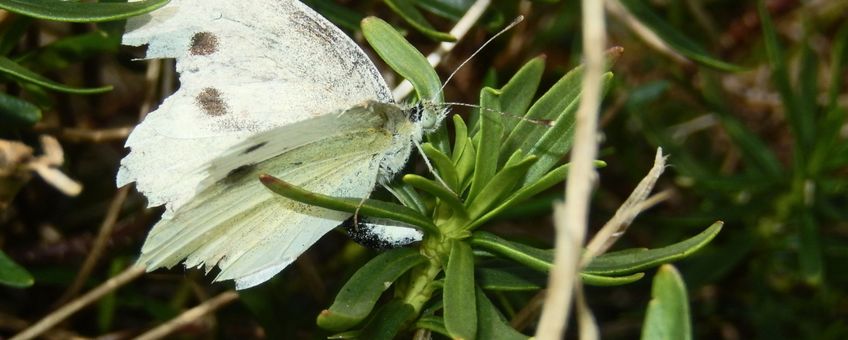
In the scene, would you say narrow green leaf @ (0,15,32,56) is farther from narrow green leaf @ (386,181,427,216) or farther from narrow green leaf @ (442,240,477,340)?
narrow green leaf @ (442,240,477,340)

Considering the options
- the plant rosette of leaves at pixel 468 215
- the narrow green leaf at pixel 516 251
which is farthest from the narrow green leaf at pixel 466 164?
the narrow green leaf at pixel 516 251

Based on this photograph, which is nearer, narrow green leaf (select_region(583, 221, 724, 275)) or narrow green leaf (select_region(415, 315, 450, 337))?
narrow green leaf (select_region(583, 221, 724, 275))

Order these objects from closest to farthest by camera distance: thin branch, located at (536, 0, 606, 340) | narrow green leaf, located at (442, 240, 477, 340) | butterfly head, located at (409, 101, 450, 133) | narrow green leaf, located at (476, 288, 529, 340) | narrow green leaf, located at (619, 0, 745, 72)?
thin branch, located at (536, 0, 606, 340) < narrow green leaf, located at (442, 240, 477, 340) < narrow green leaf, located at (476, 288, 529, 340) < butterfly head, located at (409, 101, 450, 133) < narrow green leaf, located at (619, 0, 745, 72)

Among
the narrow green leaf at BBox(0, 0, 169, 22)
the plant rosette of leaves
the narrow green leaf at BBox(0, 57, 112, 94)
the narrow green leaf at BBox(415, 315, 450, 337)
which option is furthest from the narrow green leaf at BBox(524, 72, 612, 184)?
the narrow green leaf at BBox(0, 57, 112, 94)

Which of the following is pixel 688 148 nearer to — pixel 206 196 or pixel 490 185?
pixel 490 185

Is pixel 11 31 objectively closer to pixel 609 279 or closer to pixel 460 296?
pixel 460 296

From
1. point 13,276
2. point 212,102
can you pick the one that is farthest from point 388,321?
point 13,276

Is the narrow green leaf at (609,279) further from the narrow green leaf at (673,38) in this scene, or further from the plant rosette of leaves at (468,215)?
the narrow green leaf at (673,38)

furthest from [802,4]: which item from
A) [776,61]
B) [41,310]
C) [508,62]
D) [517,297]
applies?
[41,310]
